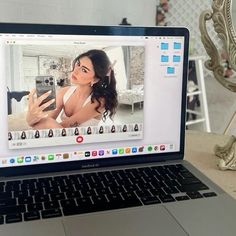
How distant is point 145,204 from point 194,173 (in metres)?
0.16

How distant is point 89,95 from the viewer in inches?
25.8

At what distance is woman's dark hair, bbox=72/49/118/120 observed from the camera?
657 millimetres

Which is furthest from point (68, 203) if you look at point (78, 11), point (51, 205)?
point (78, 11)

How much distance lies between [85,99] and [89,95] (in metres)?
0.01

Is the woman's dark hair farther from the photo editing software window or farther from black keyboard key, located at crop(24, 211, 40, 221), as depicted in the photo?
black keyboard key, located at crop(24, 211, 40, 221)

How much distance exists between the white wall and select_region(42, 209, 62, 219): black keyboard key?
1.43m

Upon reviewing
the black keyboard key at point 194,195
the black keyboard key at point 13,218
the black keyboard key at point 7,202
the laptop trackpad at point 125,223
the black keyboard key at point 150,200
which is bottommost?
the laptop trackpad at point 125,223

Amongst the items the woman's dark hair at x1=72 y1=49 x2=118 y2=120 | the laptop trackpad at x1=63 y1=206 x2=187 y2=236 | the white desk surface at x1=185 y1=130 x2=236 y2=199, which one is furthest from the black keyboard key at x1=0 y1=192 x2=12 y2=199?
the white desk surface at x1=185 y1=130 x2=236 y2=199

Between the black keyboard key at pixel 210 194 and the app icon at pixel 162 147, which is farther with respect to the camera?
the app icon at pixel 162 147

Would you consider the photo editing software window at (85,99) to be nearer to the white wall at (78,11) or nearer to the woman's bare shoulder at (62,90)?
the woman's bare shoulder at (62,90)

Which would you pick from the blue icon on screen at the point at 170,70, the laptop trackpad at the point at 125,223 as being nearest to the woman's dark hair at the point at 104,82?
the blue icon on screen at the point at 170,70

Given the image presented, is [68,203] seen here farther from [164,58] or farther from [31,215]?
[164,58]

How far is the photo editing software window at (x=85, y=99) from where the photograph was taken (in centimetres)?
62

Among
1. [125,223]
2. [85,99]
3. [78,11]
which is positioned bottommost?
[125,223]
